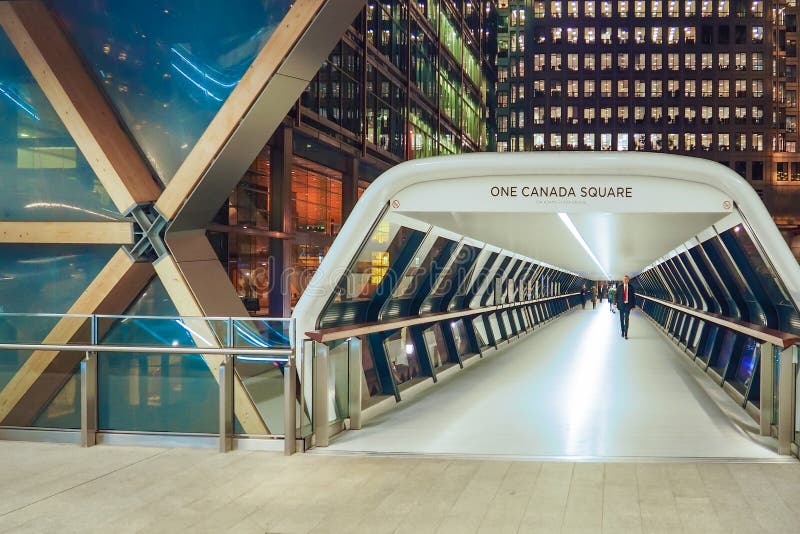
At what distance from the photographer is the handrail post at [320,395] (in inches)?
317

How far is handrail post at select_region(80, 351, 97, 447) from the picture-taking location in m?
8.13

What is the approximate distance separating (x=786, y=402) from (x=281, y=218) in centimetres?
2025

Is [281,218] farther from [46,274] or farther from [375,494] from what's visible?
[375,494]

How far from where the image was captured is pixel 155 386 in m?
8.12

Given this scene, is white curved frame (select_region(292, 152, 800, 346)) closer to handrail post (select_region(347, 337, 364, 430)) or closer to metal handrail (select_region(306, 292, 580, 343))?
metal handrail (select_region(306, 292, 580, 343))

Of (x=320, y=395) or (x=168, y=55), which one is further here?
(x=168, y=55)

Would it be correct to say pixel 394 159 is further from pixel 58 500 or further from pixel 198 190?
pixel 58 500

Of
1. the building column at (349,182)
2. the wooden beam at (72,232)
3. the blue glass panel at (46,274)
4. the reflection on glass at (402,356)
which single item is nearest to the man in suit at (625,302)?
the building column at (349,182)

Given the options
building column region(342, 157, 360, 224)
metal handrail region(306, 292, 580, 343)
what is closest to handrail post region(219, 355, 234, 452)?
metal handrail region(306, 292, 580, 343)

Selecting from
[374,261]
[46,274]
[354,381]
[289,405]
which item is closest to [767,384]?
[354,381]

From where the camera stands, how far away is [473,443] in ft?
27.6

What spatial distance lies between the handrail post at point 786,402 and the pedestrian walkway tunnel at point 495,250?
0.01 metres

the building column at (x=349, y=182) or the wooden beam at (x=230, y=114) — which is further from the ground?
the building column at (x=349, y=182)

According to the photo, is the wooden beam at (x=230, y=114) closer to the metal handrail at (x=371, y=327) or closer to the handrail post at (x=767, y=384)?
the metal handrail at (x=371, y=327)
